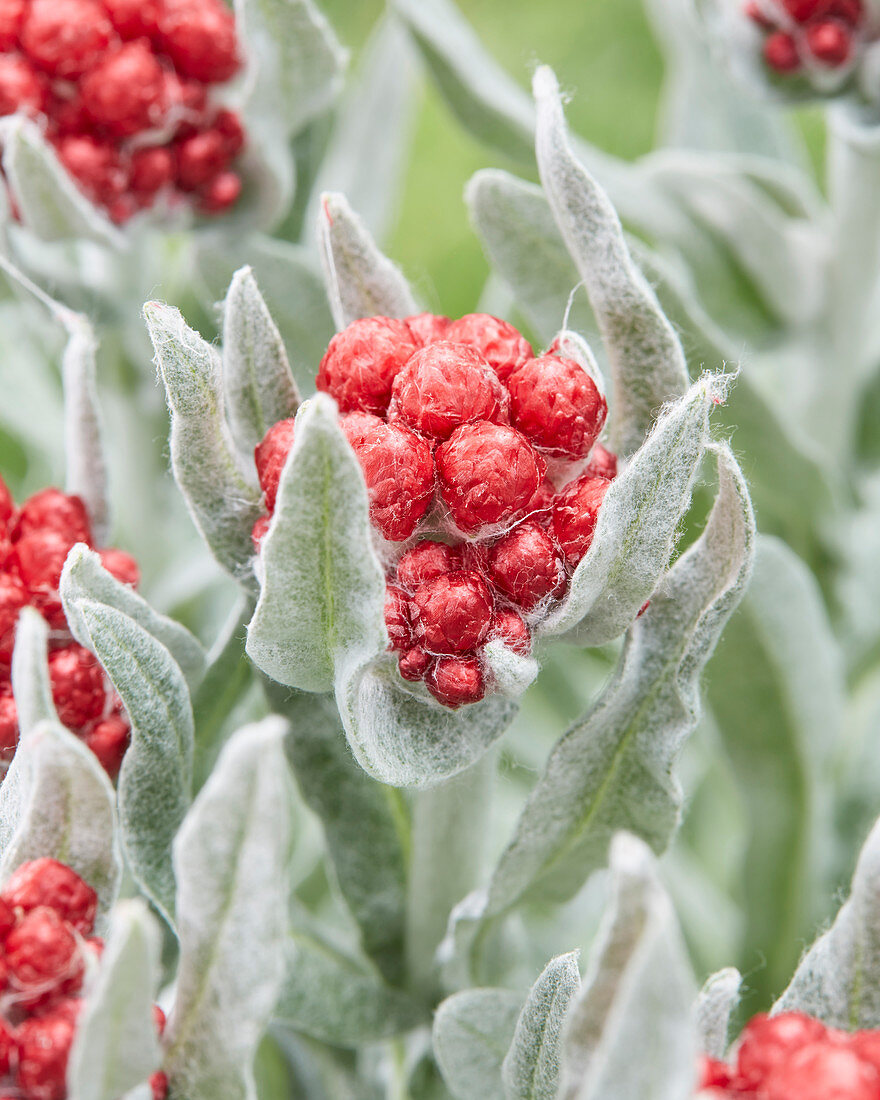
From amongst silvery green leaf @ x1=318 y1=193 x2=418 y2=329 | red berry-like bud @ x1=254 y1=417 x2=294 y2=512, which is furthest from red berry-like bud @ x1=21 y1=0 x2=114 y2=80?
red berry-like bud @ x1=254 y1=417 x2=294 y2=512

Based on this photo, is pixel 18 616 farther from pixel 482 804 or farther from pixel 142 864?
pixel 482 804

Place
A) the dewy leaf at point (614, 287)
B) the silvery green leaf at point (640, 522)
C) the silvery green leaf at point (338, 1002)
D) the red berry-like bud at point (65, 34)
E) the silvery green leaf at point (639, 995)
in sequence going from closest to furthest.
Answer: the silvery green leaf at point (639, 995) < the silvery green leaf at point (640, 522) < the dewy leaf at point (614, 287) < the silvery green leaf at point (338, 1002) < the red berry-like bud at point (65, 34)

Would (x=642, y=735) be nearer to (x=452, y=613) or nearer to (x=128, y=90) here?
(x=452, y=613)

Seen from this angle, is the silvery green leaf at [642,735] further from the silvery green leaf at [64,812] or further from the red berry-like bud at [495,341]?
the silvery green leaf at [64,812]

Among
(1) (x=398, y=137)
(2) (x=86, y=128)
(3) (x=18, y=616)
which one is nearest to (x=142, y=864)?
(3) (x=18, y=616)

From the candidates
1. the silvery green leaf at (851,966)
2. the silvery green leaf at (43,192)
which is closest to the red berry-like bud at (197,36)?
the silvery green leaf at (43,192)

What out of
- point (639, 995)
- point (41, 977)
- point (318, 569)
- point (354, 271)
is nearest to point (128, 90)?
point (354, 271)
